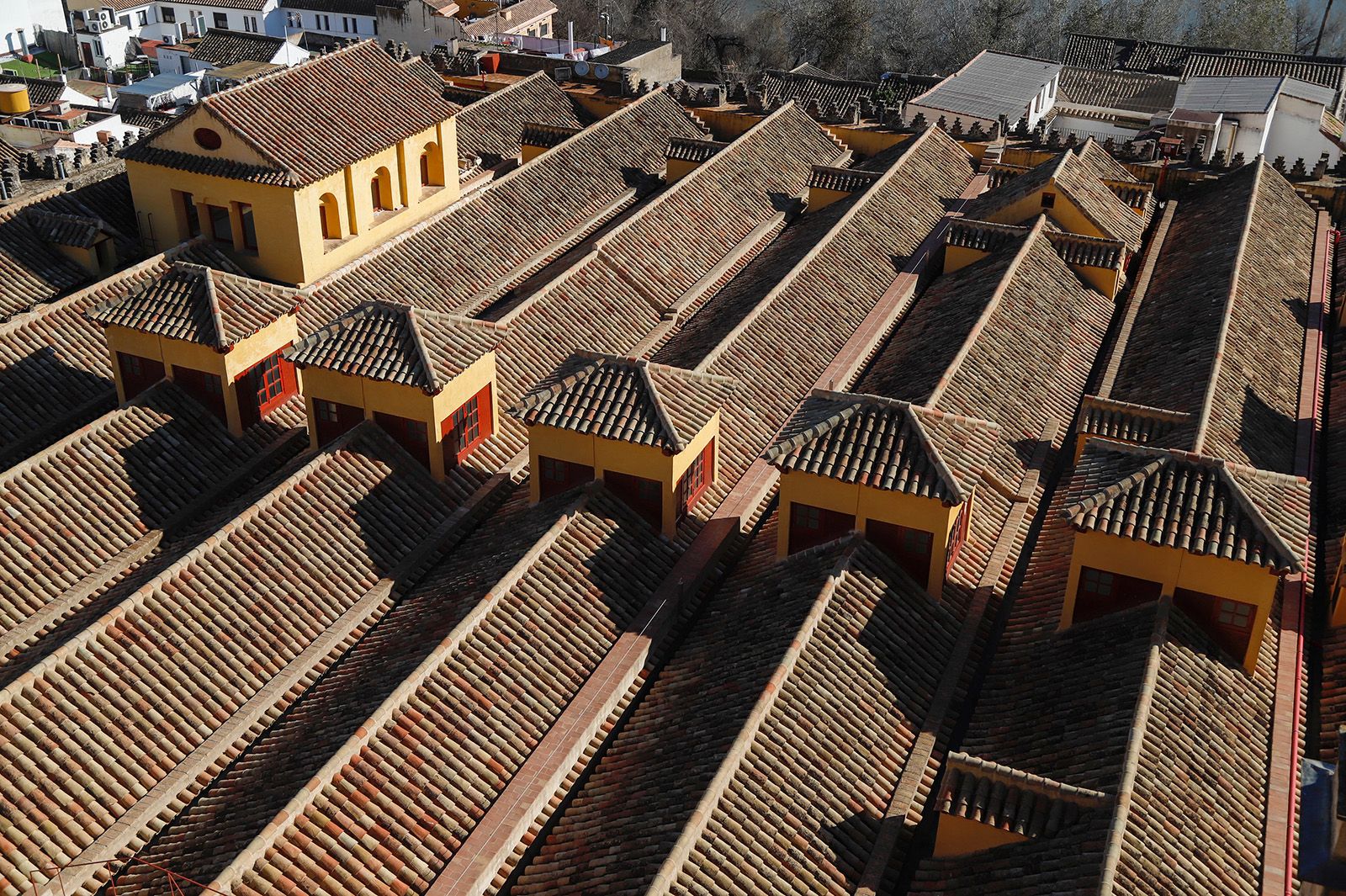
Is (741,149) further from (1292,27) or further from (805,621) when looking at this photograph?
(1292,27)

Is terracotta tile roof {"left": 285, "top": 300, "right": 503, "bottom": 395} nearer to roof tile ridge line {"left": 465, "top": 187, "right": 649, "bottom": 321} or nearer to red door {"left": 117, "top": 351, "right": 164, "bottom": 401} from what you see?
roof tile ridge line {"left": 465, "top": 187, "right": 649, "bottom": 321}

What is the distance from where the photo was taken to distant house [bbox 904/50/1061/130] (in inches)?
1943

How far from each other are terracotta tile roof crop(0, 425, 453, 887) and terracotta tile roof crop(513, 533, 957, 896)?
564 cm

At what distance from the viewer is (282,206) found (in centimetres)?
3033

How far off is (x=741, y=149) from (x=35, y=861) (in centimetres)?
3089

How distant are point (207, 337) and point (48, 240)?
34.4ft

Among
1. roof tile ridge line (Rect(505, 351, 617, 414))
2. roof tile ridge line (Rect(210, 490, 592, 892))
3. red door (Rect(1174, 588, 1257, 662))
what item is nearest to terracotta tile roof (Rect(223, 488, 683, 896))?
roof tile ridge line (Rect(210, 490, 592, 892))

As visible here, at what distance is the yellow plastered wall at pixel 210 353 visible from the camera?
84.9ft

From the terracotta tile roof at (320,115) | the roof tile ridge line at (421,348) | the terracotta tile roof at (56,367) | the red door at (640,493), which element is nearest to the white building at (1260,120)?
the terracotta tile roof at (320,115)

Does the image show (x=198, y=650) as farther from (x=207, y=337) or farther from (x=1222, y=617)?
(x=1222, y=617)

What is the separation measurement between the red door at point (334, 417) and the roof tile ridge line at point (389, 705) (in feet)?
17.3

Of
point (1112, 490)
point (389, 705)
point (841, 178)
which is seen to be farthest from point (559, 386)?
point (841, 178)

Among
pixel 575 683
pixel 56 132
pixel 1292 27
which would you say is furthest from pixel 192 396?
pixel 1292 27

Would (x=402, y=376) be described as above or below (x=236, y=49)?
above
